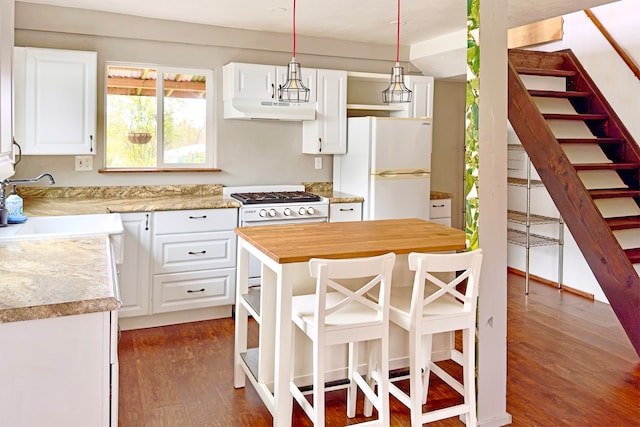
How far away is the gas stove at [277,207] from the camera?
4.22 meters

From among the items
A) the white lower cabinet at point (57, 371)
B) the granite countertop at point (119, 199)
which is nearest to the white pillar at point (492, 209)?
the white lower cabinet at point (57, 371)

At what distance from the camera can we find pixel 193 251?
4082 mm

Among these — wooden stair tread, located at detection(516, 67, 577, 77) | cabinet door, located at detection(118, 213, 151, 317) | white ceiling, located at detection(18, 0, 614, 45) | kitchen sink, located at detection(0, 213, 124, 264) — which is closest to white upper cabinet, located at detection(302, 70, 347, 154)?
white ceiling, located at detection(18, 0, 614, 45)

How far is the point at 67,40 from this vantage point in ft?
13.6

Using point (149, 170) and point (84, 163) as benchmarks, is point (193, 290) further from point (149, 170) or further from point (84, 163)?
point (84, 163)

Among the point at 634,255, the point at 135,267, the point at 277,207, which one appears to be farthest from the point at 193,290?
the point at 634,255

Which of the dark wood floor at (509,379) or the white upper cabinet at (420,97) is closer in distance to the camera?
the dark wood floor at (509,379)

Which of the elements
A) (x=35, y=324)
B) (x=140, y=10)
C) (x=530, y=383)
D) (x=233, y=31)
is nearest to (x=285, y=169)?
(x=233, y=31)

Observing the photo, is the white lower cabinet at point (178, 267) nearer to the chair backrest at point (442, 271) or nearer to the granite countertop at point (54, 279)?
the granite countertop at point (54, 279)

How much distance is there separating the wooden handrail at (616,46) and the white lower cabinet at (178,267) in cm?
337

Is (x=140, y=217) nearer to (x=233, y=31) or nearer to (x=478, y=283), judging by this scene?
(x=233, y=31)

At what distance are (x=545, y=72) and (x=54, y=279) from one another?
12.7 feet

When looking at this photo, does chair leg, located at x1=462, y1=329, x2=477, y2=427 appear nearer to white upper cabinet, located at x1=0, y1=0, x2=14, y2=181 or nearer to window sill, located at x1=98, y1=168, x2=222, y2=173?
white upper cabinet, located at x1=0, y1=0, x2=14, y2=181

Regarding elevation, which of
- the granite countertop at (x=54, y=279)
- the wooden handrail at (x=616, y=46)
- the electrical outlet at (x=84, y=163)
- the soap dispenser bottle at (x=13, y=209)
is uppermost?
the wooden handrail at (x=616, y=46)
